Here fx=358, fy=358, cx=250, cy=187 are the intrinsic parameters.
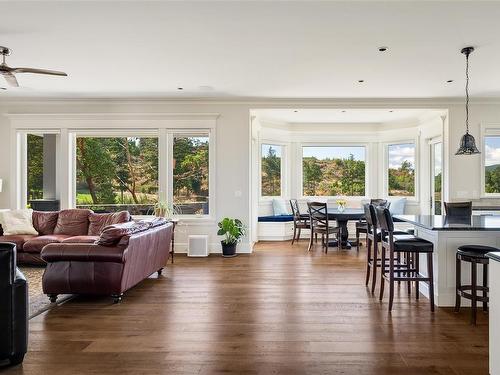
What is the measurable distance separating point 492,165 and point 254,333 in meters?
6.33

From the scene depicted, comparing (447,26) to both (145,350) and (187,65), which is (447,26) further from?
(145,350)

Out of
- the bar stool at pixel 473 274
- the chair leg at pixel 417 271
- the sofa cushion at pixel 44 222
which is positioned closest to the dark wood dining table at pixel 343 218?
the chair leg at pixel 417 271

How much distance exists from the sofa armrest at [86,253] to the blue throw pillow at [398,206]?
6.63 metres

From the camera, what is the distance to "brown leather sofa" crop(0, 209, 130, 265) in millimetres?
5551

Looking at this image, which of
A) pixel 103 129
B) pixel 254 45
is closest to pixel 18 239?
pixel 103 129

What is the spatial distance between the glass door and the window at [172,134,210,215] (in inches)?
190

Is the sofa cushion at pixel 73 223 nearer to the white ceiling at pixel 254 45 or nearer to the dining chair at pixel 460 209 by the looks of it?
the white ceiling at pixel 254 45

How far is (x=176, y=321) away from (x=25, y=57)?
3.97 metres

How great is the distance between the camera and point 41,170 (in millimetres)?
7395

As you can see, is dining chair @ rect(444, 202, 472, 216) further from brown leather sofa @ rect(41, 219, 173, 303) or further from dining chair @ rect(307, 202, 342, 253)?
brown leather sofa @ rect(41, 219, 173, 303)

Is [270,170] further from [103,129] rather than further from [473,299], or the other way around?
[473,299]

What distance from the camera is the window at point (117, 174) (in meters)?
7.20

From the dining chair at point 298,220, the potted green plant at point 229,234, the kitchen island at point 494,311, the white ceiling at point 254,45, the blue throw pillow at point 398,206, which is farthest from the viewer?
the blue throw pillow at point 398,206

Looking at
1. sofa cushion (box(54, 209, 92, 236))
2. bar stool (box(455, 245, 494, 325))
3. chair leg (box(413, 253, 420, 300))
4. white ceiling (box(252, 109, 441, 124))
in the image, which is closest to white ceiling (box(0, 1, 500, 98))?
white ceiling (box(252, 109, 441, 124))
